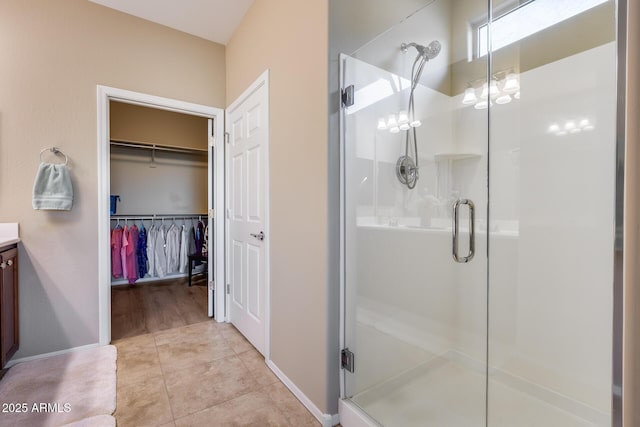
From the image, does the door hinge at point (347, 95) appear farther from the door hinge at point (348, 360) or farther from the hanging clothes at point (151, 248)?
the hanging clothes at point (151, 248)

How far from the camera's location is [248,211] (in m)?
2.44

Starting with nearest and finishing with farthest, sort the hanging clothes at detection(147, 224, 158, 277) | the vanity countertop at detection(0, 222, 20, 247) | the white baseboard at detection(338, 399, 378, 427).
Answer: the white baseboard at detection(338, 399, 378, 427) → the vanity countertop at detection(0, 222, 20, 247) → the hanging clothes at detection(147, 224, 158, 277)

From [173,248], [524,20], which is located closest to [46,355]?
[173,248]

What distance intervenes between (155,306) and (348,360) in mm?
2620

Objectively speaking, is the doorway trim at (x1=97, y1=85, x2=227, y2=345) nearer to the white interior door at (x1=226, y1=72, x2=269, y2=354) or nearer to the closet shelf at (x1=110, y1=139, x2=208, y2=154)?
the white interior door at (x1=226, y1=72, x2=269, y2=354)

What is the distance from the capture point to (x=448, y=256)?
→ 1.93m

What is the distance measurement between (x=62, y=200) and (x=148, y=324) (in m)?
1.33

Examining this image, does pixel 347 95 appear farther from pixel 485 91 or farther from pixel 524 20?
pixel 524 20

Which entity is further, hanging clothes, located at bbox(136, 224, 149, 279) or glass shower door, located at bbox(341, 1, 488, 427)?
hanging clothes, located at bbox(136, 224, 149, 279)

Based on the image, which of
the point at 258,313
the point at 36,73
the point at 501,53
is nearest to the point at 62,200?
the point at 36,73

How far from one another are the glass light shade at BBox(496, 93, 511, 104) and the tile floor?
2153mm

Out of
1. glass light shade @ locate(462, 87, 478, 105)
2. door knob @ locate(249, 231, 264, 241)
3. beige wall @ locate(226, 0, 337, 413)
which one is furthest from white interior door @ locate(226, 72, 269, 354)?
glass light shade @ locate(462, 87, 478, 105)

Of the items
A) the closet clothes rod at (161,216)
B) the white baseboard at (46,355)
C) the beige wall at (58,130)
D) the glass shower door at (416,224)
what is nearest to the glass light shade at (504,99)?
the glass shower door at (416,224)

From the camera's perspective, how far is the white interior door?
218cm
